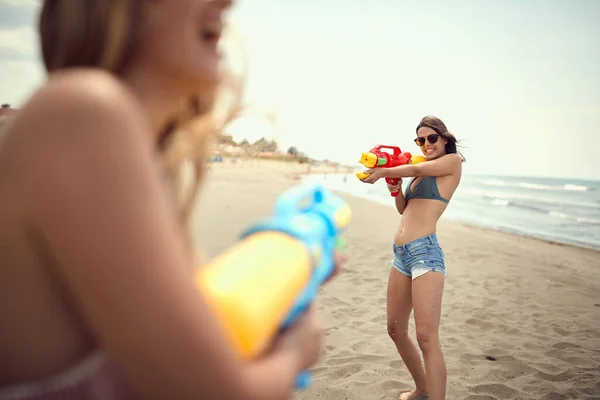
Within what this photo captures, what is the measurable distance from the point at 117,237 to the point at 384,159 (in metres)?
2.97

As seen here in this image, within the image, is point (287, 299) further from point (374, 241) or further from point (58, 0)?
point (374, 241)

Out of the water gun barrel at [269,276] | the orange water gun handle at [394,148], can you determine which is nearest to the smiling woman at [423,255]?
the orange water gun handle at [394,148]

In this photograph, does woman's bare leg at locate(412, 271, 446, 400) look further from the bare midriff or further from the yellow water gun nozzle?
the yellow water gun nozzle

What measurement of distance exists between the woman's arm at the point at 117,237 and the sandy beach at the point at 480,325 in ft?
2.45

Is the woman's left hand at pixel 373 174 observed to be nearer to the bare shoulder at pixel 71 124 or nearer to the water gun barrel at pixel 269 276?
the water gun barrel at pixel 269 276

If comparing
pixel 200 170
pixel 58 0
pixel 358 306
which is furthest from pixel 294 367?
pixel 358 306

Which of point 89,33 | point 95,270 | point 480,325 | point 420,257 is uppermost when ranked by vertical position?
point 89,33

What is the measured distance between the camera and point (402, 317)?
11.0 ft

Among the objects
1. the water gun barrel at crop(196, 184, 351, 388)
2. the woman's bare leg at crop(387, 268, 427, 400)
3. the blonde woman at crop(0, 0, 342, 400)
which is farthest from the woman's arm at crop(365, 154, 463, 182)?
the blonde woman at crop(0, 0, 342, 400)

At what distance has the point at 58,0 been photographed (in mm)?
741

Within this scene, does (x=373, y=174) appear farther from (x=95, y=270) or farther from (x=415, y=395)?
(x=95, y=270)

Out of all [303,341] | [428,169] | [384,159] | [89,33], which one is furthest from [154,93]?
[428,169]

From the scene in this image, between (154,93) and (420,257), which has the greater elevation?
(154,93)

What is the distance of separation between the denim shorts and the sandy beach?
116 cm
